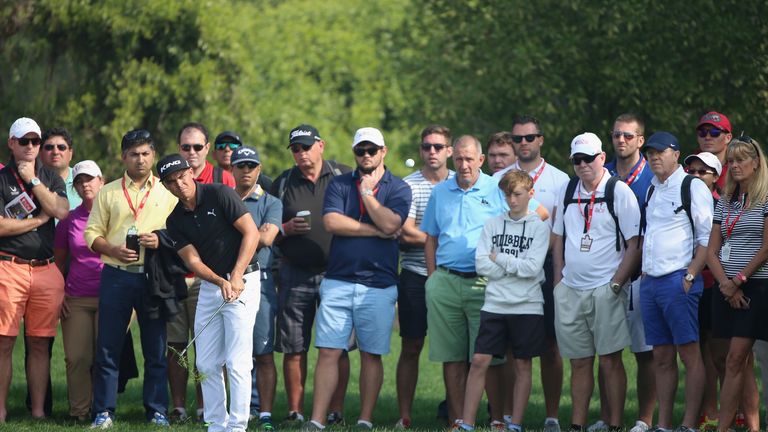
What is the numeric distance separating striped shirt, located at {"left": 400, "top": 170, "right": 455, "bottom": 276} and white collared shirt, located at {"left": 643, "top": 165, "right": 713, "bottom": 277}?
2256mm

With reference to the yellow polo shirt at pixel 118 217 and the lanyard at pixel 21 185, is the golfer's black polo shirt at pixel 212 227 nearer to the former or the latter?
the yellow polo shirt at pixel 118 217

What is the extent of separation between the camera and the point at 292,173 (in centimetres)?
1205

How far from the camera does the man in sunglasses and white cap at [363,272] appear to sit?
36.5 feet

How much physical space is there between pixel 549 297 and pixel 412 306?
1.29 metres

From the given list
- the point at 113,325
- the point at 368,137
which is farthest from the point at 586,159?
the point at 113,325

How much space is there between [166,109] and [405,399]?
14.7 m

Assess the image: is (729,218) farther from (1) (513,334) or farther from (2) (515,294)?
(1) (513,334)

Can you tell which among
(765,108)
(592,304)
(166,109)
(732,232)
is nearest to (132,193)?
(592,304)

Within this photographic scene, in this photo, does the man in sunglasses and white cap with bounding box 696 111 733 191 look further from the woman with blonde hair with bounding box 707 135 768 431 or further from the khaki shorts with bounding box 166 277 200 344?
the khaki shorts with bounding box 166 277 200 344

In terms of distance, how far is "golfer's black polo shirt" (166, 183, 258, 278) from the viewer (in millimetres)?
10023

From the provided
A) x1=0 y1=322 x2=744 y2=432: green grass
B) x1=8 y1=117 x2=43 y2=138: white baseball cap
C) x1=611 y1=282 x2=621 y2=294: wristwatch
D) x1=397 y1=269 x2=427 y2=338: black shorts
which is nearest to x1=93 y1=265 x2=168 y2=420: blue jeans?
x1=0 y1=322 x2=744 y2=432: green grass

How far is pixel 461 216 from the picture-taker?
11.2 metres

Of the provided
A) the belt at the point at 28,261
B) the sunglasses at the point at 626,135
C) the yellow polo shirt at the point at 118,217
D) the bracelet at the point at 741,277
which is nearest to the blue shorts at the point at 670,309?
the bracelet at the point at 741,277

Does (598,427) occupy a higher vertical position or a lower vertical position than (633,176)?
lower
